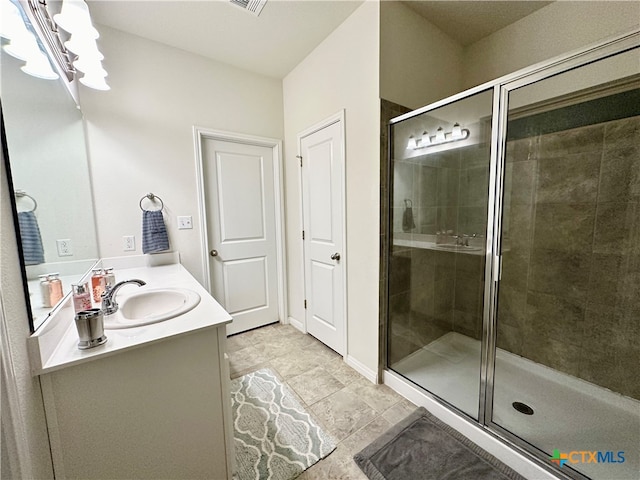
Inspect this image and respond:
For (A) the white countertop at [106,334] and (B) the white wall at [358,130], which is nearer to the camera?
(A) the white countertop at [106,334]

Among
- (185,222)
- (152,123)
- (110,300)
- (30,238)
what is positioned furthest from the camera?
(185,222)

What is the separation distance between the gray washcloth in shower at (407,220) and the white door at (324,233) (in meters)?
0.48

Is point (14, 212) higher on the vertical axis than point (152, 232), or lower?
higher

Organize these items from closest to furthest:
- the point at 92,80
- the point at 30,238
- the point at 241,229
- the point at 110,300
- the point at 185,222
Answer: the point at 30,238 → the point at 110,300 → the point at 92,80 → the point at 185,222 → the point at 241,229

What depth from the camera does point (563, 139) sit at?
177 centimetres

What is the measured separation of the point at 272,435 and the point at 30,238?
1.44 m

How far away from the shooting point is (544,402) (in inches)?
64.2

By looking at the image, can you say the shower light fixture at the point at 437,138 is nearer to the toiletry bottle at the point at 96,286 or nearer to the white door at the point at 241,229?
the white door at the point at 241,229

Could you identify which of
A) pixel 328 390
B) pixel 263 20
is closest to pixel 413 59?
pixel 263 20

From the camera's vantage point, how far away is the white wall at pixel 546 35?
152 cm

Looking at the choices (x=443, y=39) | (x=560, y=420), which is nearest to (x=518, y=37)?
(x=443, y=39)

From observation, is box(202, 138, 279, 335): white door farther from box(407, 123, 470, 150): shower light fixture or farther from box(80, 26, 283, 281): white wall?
box(407, 123, 470, 150): shower light fixture

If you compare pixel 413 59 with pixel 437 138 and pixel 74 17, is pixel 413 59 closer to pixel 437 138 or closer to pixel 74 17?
pixel 437 138

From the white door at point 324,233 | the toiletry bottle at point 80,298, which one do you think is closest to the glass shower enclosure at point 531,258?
the white door at point 324,233
